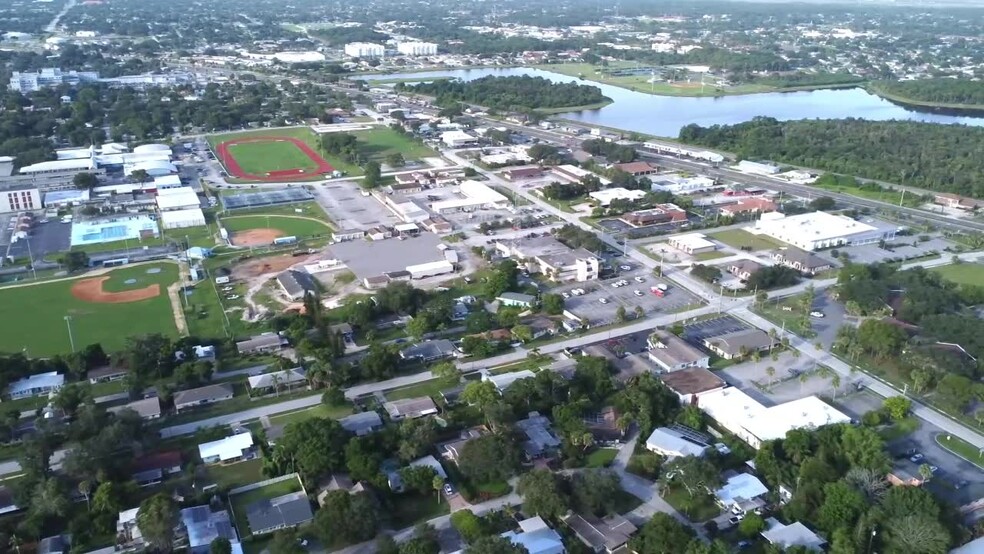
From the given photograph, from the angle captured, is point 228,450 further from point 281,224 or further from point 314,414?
point 281,224

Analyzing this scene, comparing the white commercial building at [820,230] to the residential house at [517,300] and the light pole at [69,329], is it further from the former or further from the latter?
the light pole at [69,329]

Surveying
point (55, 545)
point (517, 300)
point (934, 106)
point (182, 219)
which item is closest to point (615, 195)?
point (517, 300)

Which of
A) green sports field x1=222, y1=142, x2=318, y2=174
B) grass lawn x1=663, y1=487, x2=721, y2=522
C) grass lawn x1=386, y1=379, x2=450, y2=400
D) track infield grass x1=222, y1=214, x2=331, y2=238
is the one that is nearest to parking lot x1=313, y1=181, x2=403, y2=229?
track infield grass x1=222, y1=214, x2=331, y2=238

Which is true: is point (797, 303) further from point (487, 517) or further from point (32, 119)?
point (32, 119)

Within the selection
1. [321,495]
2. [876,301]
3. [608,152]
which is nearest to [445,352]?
[321,495]

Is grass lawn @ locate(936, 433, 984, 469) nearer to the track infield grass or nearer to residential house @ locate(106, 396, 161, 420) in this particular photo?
residential house @ locate(106, 396, 161, 420)

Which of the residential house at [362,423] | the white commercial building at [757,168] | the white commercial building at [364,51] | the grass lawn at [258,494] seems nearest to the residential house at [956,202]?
the white commercial building at [757,168]
